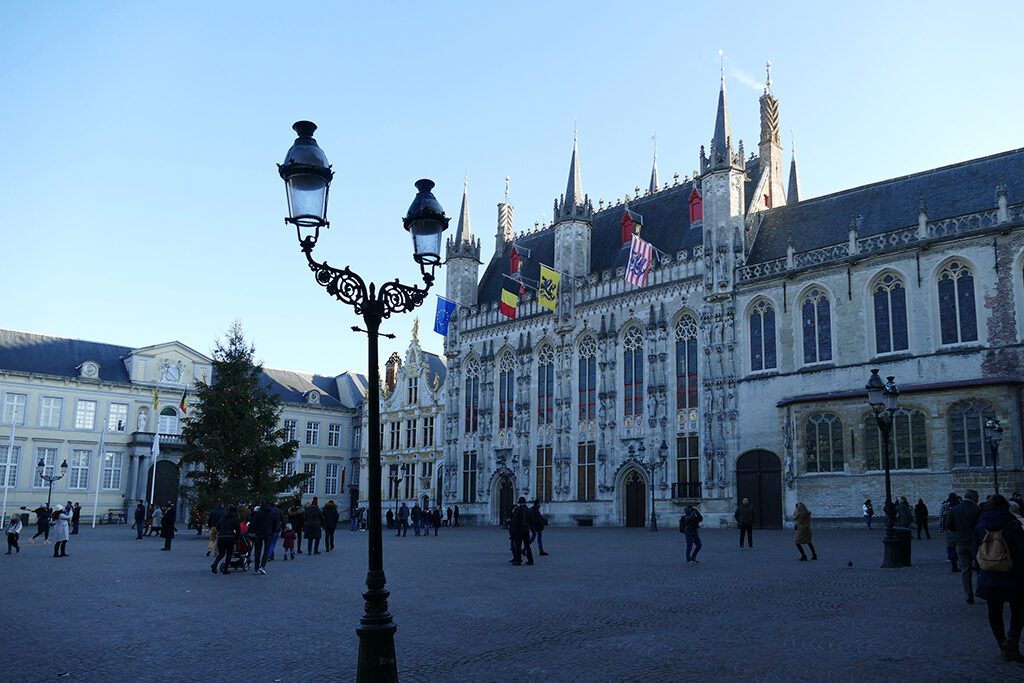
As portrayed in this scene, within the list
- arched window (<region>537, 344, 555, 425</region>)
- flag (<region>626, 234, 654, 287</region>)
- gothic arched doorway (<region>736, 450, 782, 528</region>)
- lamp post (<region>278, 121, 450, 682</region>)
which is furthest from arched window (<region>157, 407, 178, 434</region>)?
lamp post (<region>278, 121, 450, 682</region>)

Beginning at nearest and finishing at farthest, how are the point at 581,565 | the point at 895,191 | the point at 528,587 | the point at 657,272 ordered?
the point at 528,587 < the point at 581,565 < the point at 895,191 < the point at 657,272

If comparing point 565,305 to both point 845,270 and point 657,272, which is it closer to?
point 657,272

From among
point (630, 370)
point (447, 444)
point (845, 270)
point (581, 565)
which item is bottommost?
point (581, 565)

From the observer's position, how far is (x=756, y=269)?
42.4 m

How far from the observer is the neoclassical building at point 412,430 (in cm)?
6316

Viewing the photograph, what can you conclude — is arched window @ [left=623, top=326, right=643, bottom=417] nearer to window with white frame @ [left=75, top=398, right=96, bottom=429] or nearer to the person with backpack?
the person with backpack

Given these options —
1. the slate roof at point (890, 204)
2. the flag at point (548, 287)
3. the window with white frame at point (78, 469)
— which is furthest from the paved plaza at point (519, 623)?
the window with white frame at point (78, 469)

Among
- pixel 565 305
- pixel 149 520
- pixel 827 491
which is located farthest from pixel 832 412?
pixel 149 520

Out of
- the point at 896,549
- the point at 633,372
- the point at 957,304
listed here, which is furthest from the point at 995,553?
the point at 633,372

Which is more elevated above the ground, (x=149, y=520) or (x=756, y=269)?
(x=756, y=269)

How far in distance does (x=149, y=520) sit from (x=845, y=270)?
116 feet

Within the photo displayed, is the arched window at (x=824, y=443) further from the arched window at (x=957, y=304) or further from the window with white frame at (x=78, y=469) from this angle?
the window with white frame at (x=78, y=469)

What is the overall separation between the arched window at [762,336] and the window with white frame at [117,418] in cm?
4635

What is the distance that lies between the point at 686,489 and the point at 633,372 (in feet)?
24.4
